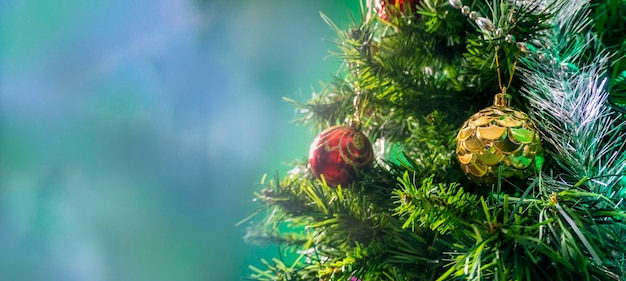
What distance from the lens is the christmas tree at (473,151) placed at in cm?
27

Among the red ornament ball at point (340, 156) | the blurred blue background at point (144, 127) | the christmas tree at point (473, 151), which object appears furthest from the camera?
the blurred blue background at point (144, 127)

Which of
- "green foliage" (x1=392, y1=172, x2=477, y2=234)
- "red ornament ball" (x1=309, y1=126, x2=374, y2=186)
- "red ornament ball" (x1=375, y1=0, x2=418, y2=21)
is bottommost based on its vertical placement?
"green foliage" (x1=392, y1=172, x2=477, y2=234)

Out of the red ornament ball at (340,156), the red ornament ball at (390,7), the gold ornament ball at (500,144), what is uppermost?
the red ornament ball at (390,7)

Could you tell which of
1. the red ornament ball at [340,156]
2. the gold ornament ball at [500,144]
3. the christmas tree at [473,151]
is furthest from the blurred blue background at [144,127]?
the gold ornament ball at [500,144]

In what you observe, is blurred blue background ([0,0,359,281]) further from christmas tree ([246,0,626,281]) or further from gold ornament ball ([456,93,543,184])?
gold ornament ball ([456,93,543,184])

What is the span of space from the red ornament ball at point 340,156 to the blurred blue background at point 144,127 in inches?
14.7

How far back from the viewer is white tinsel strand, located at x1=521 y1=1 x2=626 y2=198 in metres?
0.31

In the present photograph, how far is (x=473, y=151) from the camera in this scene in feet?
1.12

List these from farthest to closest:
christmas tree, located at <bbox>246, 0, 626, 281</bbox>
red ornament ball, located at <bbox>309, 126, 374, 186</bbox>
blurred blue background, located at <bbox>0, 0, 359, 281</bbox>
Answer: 1. blurred blue background, located at <bbox>0, 0, 359, 281</bbox>
2. red ornament ball, located at <bbox>309, 126, 374, 186</bbox>
3. christmas tree, located at <bbox>246, 0, 626, 281</bbox>

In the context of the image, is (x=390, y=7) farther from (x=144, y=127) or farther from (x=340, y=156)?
(x=144, y=127)

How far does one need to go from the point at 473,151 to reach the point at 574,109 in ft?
0.25

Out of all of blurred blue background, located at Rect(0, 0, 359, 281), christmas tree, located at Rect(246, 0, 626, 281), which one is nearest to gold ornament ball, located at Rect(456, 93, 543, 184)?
christmas tree, located at Rect(246, 0, 626, 281)

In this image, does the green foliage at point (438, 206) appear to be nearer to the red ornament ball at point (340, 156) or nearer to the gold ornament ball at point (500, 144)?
the gold ornament ball at point (500, 144)

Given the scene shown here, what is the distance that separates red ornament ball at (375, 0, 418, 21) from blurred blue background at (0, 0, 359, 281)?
382mm
